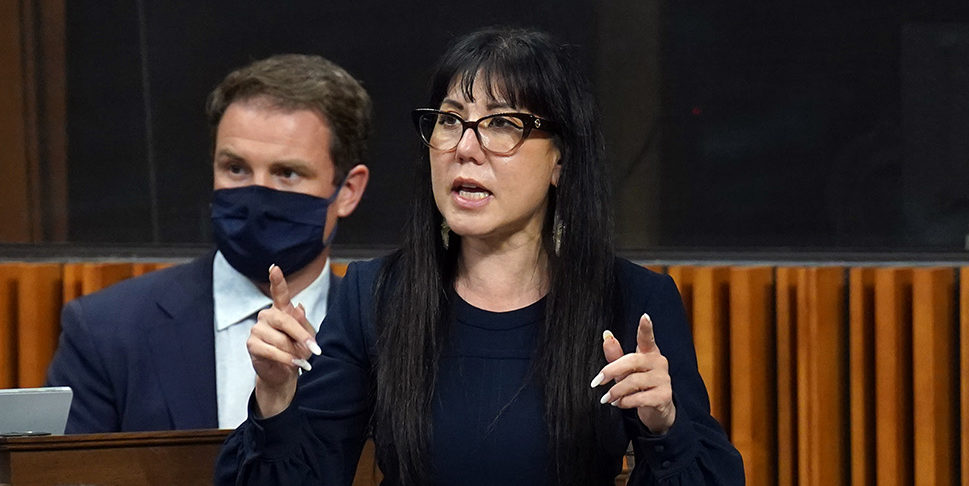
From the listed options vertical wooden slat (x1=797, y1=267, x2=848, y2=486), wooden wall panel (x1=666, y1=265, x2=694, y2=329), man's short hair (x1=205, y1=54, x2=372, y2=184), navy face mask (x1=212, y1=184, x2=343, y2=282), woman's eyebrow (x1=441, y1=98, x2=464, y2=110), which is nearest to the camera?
woman's eyebrow (x1=441, y1=98, x2=464, y2=110)

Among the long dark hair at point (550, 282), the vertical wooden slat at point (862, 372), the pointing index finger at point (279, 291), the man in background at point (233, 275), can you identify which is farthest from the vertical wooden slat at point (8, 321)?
the pointing index finger at point (279, 291)

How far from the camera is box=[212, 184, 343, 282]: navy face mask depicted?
3.24m

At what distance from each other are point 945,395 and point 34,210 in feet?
9.06

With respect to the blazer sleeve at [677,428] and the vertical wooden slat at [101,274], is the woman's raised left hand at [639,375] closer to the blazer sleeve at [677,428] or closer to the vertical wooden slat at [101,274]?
the blazer sleeve at [677,428]

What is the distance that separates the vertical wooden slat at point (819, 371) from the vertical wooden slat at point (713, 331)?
0.22 meters

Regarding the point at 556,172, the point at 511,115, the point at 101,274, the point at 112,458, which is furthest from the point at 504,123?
the point at 101,274

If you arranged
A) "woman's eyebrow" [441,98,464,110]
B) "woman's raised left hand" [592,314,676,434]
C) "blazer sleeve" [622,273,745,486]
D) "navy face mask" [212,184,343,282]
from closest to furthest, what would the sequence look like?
"woman's raised left hand" [592,314,676,434] → "blazer sleeve" [622,273,745,486] → "woman's eyebrow" [441,98,464,110] → "navy face mask" [212,184,343,282]

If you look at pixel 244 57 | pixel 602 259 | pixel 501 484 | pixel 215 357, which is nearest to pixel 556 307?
pixel 602 259

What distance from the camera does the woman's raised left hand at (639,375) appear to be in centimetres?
180

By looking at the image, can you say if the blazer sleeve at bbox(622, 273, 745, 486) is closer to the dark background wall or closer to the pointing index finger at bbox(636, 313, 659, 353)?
the pointing index finger at bbox(636, 313, 659, 353)

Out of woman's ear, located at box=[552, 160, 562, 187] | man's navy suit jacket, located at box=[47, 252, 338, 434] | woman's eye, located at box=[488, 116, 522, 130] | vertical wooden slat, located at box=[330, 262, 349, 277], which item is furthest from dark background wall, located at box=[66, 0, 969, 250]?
woman's eye, located at box=[488, 116, 522, 130]

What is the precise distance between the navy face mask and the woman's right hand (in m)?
1.31

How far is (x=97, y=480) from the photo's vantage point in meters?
2.30

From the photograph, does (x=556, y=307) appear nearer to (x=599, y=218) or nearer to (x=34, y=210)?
(x=599, y=218)
